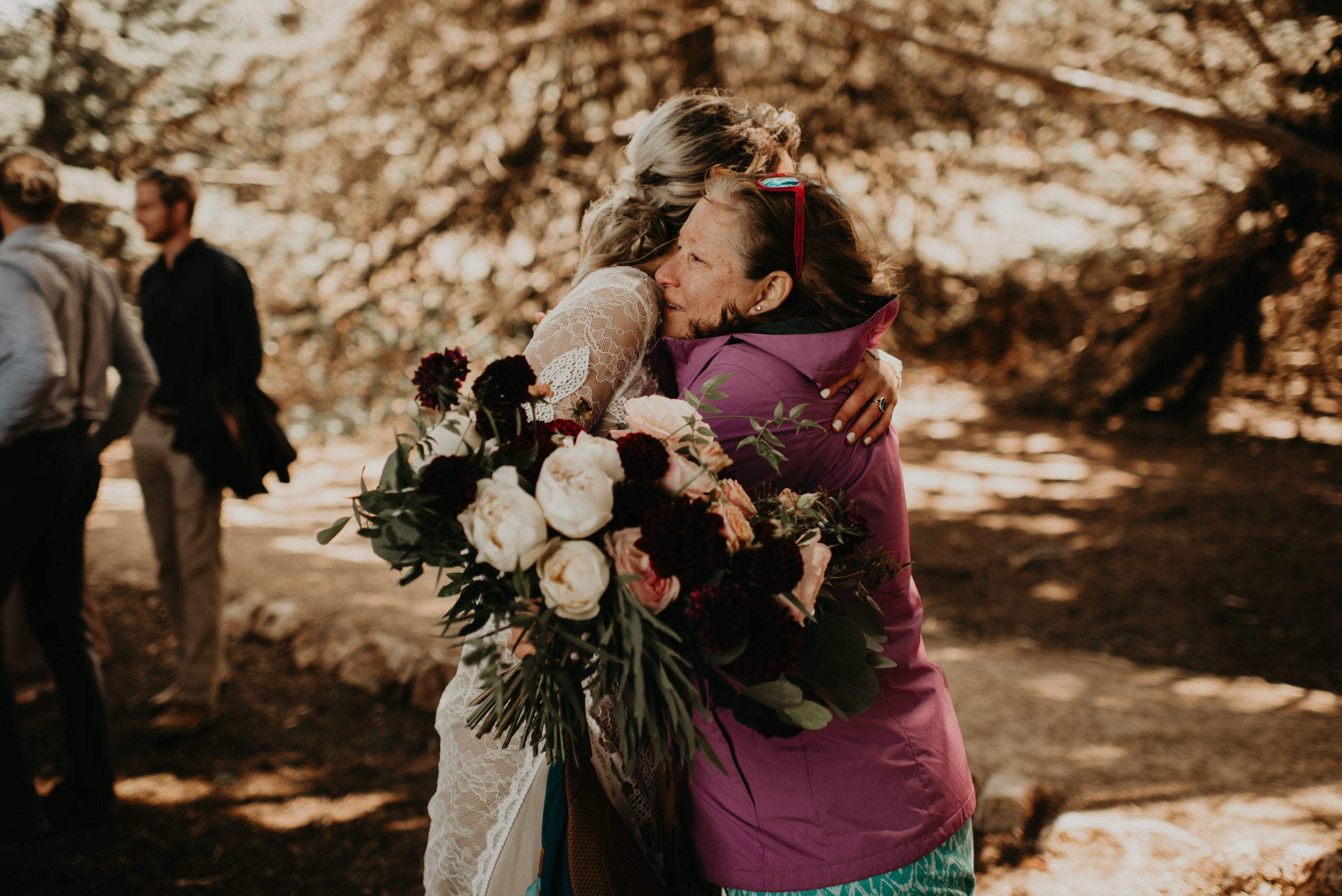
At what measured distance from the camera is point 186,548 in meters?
3.99

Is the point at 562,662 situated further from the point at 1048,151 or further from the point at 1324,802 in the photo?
the point at 1048,151

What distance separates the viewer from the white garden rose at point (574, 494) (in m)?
1.25

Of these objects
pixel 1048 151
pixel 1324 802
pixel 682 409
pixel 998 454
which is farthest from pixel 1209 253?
pixel 682 409

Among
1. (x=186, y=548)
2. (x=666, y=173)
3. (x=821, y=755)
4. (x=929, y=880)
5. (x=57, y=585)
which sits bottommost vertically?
(x=186, y=548)

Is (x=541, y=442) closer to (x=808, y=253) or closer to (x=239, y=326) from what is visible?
(x=808, y=253)

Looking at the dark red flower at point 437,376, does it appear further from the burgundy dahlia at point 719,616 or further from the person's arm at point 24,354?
the person's arm at point 24,354

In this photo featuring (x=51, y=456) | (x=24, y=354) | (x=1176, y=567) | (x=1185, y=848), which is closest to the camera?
(x=1185, y=848)

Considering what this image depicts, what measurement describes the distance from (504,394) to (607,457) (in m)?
0.19

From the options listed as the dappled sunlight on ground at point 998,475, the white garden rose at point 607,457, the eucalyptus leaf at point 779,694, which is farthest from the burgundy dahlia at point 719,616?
the dappled sunlight on ground at point 998,475

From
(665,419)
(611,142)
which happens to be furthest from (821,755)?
(611,142)

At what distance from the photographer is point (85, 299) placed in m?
3.38

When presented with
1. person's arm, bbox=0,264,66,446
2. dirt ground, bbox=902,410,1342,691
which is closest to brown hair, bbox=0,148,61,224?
person's arm, bbox=0,264,66,446

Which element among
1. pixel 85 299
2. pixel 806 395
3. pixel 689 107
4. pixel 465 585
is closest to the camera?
pixel 465 585

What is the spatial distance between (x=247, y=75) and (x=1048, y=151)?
7.14m
